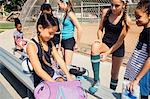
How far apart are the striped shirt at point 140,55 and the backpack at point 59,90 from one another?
2.19 feet

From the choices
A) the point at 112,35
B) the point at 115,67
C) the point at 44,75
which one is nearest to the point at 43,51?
the point at 44,75

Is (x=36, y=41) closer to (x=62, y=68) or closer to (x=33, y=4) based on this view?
(x=62, y=68)

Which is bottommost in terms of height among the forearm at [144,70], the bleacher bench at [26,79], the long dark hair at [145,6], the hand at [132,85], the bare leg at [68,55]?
the bleacher bench at [26,79]

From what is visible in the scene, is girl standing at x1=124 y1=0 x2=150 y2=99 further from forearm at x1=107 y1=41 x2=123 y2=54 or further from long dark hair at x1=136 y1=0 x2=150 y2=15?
forearm at x1=107 y1=41 x2=123 y2=54

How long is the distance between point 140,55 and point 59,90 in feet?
3.22

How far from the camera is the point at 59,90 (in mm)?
4035

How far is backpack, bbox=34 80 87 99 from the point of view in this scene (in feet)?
13.2

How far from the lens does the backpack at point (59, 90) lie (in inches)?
158

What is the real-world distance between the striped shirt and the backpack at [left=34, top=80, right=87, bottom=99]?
0.67 metres

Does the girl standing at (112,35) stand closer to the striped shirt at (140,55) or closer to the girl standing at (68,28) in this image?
the girl standing at (68,28)

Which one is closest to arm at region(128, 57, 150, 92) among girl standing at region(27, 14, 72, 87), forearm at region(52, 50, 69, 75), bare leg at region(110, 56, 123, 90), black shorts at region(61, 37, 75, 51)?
girl standing at region(27, 14, 72, 87)

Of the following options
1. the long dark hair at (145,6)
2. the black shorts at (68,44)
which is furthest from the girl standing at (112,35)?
the long dark hair at (145,6)

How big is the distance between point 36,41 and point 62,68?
631 mm

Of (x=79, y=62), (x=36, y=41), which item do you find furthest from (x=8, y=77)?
(x=36, y=41)
